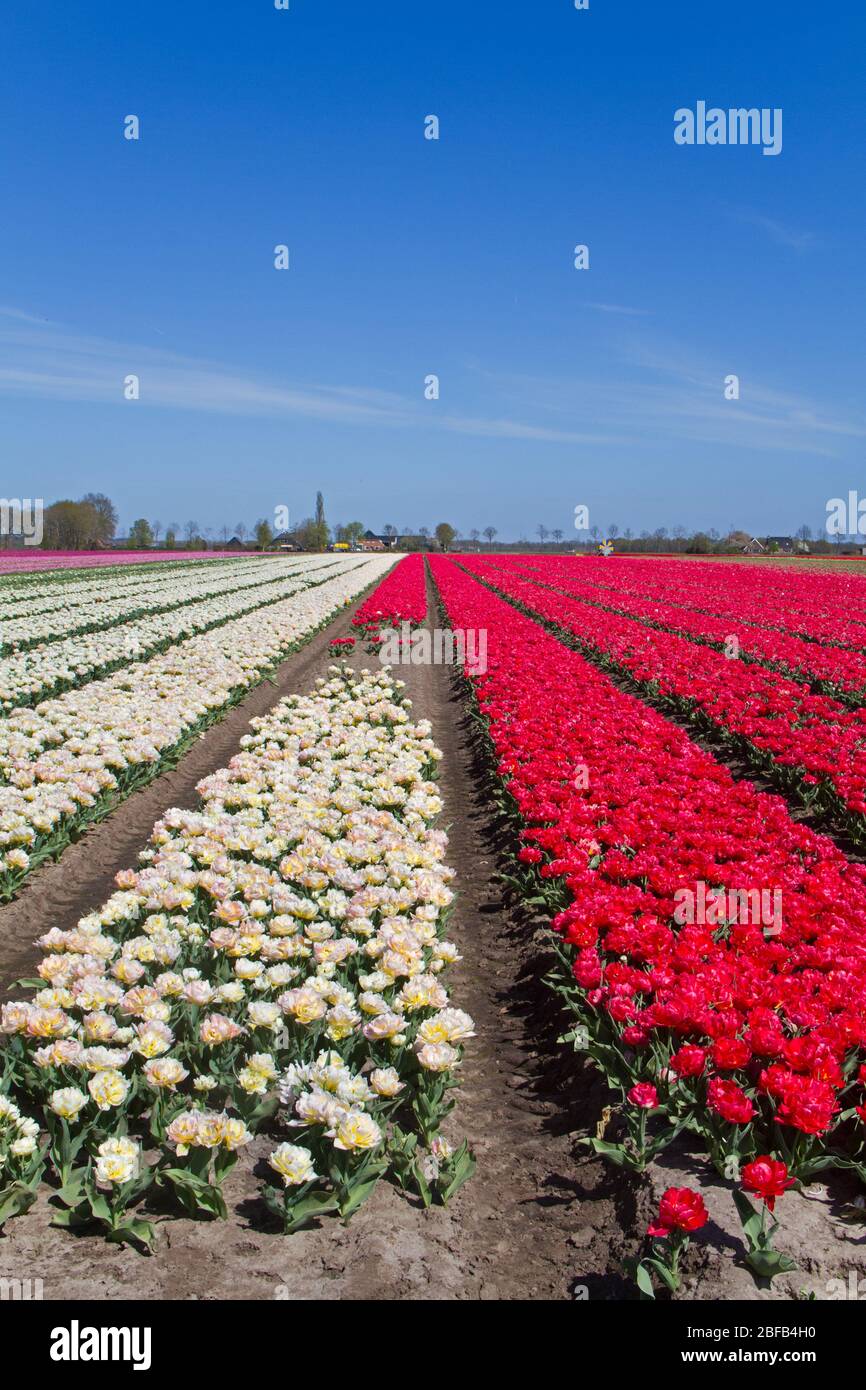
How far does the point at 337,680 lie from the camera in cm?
1270

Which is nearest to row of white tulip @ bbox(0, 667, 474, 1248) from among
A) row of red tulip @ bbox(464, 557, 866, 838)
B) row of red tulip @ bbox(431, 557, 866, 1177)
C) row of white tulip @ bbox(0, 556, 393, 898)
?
row of red tulip @ bbox(431, 557, 866, 1177)

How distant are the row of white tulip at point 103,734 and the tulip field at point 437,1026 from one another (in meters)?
0.06

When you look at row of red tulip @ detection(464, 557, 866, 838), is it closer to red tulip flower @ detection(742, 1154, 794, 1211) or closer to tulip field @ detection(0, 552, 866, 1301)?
tulip field @ detection(0, 552, 866, 1301)

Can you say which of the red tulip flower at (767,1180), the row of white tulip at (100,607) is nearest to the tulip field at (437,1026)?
the red tulip flower at (767,1180)

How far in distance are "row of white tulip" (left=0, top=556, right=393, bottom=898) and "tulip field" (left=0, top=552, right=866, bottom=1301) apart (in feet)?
0.20

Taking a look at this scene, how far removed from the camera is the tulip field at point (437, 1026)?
3109 mm

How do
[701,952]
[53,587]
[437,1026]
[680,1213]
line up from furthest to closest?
[53,587]
[701,952]
[437,1026]
[680,1213]

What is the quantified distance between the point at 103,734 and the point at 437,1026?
6.19 metres

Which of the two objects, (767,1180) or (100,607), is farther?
(100,607)

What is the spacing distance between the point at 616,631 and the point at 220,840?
13328 mm

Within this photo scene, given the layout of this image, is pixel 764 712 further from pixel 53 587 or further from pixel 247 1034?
pixel 53 587

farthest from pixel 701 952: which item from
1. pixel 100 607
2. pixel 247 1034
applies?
pixel 100 607

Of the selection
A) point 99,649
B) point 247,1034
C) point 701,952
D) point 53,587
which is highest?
point 53,587

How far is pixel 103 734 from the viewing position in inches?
351
